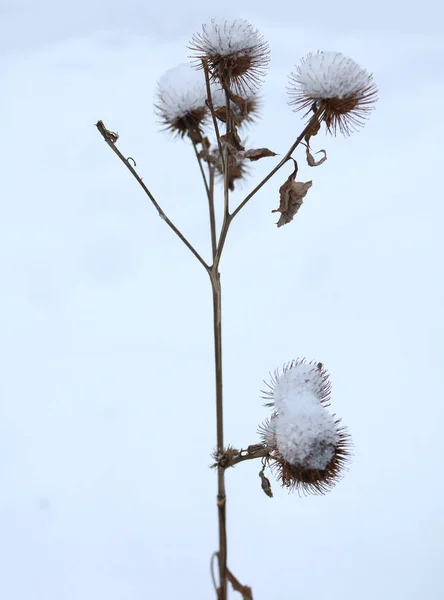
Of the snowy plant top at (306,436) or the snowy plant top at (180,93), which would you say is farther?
the snowy plant top at (180,93)

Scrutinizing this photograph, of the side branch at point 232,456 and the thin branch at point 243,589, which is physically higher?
the side branch at point 232,456

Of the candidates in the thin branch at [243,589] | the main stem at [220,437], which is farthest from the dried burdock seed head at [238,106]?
the thin branch at [243,589]

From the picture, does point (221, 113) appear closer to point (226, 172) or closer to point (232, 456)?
point (226, 172)

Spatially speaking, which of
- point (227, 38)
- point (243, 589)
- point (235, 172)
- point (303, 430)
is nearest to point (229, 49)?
point (227, 38)

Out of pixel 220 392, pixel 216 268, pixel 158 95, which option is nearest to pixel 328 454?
pixel 220 392

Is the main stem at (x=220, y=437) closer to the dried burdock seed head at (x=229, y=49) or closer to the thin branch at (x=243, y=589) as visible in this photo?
the thin branch at (x=243, y=589)

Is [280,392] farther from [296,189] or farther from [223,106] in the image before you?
[223,106]
